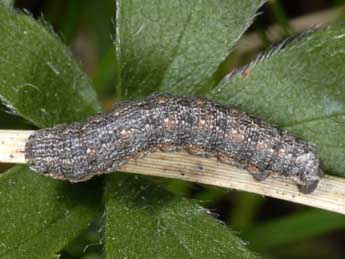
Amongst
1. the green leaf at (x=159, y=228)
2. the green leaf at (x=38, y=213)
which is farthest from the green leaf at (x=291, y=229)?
the green leaf at (x=38, y=213)

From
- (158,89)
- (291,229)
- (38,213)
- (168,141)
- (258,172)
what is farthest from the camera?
(291,229)

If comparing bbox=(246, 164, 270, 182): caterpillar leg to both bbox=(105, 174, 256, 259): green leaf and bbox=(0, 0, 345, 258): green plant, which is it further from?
bbox=(105, 174, 256, 259): green leaf

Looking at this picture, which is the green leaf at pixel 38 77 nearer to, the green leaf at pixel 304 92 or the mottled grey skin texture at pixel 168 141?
the mottled grey skin texture at pixel 168 141

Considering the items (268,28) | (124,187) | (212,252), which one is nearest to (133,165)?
(124,187)

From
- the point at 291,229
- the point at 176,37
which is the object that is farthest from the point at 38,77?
the point at 291,229

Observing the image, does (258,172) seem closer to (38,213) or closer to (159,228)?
(159,228)

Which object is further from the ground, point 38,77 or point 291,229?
point 38,77

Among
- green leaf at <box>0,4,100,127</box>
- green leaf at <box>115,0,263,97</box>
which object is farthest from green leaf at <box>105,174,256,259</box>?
green leaf at <box>115,0,263,97</box>
